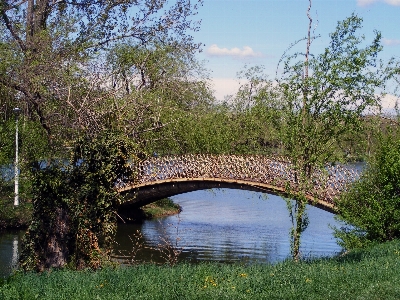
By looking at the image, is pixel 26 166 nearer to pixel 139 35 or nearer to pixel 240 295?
pixel 139 35

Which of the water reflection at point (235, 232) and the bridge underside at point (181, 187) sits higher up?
the bridge underside at point (181, 187)

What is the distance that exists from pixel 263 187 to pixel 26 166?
9.76 metres

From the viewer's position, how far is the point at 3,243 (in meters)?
24.2

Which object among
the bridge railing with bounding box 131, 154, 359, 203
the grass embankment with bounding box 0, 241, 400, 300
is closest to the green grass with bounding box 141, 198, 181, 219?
the bridge railing with bounding box 131, 154, 359, 203

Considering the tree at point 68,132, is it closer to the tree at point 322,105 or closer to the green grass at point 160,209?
the tree at point 322,105

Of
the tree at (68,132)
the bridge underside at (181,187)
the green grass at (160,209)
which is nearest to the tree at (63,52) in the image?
the tree at (68,132)

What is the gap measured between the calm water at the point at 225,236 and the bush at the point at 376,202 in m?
1.66

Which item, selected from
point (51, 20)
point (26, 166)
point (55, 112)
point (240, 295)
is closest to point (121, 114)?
point (55, 112)

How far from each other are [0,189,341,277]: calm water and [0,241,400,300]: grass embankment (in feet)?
18.0

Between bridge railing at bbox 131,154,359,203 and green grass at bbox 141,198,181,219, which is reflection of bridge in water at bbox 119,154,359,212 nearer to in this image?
bridge railing at bbox 131,154,359,203

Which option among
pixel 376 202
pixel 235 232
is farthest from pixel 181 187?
pixel 376 202

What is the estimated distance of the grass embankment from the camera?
8.84m

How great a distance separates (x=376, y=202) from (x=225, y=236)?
367 inches

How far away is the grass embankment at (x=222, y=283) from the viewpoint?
29.0 ft
